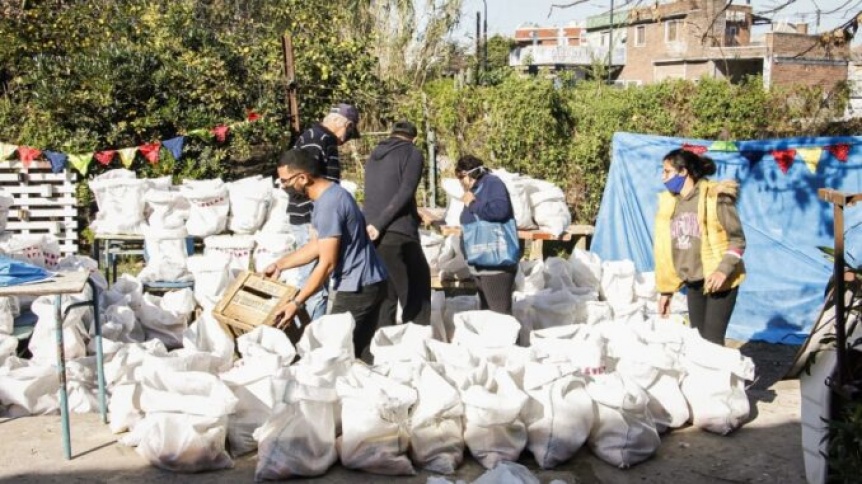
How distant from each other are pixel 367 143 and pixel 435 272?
6098 mm

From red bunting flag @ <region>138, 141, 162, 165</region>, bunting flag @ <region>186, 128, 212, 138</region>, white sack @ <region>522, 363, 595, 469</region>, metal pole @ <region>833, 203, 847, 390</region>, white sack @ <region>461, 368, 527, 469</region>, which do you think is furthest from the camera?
bunting flag @ <region>186, 128, 212, 138</region>

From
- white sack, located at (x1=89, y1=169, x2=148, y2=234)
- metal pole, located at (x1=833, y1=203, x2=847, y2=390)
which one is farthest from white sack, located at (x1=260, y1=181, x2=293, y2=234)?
metal pole, located at (x1=833, y1=203, x2=847, y2=390)

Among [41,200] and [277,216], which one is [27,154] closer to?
[41,200]

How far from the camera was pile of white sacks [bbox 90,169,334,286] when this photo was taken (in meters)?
8.12

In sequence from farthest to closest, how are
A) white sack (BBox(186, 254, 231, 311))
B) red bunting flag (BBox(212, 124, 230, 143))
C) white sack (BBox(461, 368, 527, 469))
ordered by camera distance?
1. red bunting flag (BBox(212, 124, 230, 143))
2. white sack (BBox(186, 254, 231, 311))
3. white sack (BBox(461, 368, 527, 469))

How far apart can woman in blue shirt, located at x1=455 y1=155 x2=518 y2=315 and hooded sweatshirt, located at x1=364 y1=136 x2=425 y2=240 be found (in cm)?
36

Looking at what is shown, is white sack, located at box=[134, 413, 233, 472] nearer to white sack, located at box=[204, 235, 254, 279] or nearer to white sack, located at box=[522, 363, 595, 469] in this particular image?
white sack, located at box=[522, 363, 595, 469]

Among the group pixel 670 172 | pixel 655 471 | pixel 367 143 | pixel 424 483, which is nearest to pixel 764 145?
pixel 670 172

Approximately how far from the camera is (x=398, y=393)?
4262mm

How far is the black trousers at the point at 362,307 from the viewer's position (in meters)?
4.85

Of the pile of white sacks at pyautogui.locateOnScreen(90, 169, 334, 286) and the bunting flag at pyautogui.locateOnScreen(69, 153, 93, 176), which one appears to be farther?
the bunting flag at pyautogui.locateOnScreen(69, 153, 93, 176)

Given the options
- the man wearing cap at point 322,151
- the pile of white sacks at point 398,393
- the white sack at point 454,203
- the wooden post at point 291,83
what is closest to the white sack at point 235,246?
the white sack at point 454,203

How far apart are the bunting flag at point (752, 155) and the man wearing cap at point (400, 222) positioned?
3.39 m

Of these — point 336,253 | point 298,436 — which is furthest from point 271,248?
point 298,436
